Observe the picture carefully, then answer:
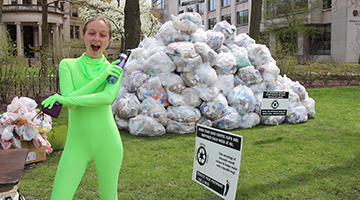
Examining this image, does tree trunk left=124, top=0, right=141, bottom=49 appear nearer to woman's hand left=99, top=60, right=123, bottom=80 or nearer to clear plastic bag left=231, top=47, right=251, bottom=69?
clear plastic bag left=231, top=47, right=251, bottom=69

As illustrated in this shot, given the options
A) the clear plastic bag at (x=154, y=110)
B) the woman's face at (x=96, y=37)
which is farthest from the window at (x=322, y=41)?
the woman's face at (x=96, y=37)

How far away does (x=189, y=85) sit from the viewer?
6203 millimetres

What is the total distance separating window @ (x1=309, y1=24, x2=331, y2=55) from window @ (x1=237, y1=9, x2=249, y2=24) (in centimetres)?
888

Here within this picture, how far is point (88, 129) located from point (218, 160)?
118cm

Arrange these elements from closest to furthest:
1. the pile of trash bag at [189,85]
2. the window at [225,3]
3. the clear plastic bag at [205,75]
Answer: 1. the pile of trash bag at [189,85]
2. the clear plastic bag at [205,75]
3. the window at [225,3]

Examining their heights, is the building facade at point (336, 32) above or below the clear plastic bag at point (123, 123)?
above

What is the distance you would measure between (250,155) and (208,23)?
133 ft

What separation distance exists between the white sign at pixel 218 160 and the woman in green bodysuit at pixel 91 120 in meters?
0.89

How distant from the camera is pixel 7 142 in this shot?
421 cm

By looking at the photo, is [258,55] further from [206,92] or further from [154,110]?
[154,110]

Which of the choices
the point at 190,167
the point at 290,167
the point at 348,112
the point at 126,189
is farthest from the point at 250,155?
the point at 348,112

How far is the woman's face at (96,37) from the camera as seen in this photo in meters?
2.17

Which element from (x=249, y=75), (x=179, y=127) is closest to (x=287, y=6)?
(x=249, y=75)

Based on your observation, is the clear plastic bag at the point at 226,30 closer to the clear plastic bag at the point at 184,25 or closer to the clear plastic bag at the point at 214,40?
the clear plastic bag at the point at 214,40
